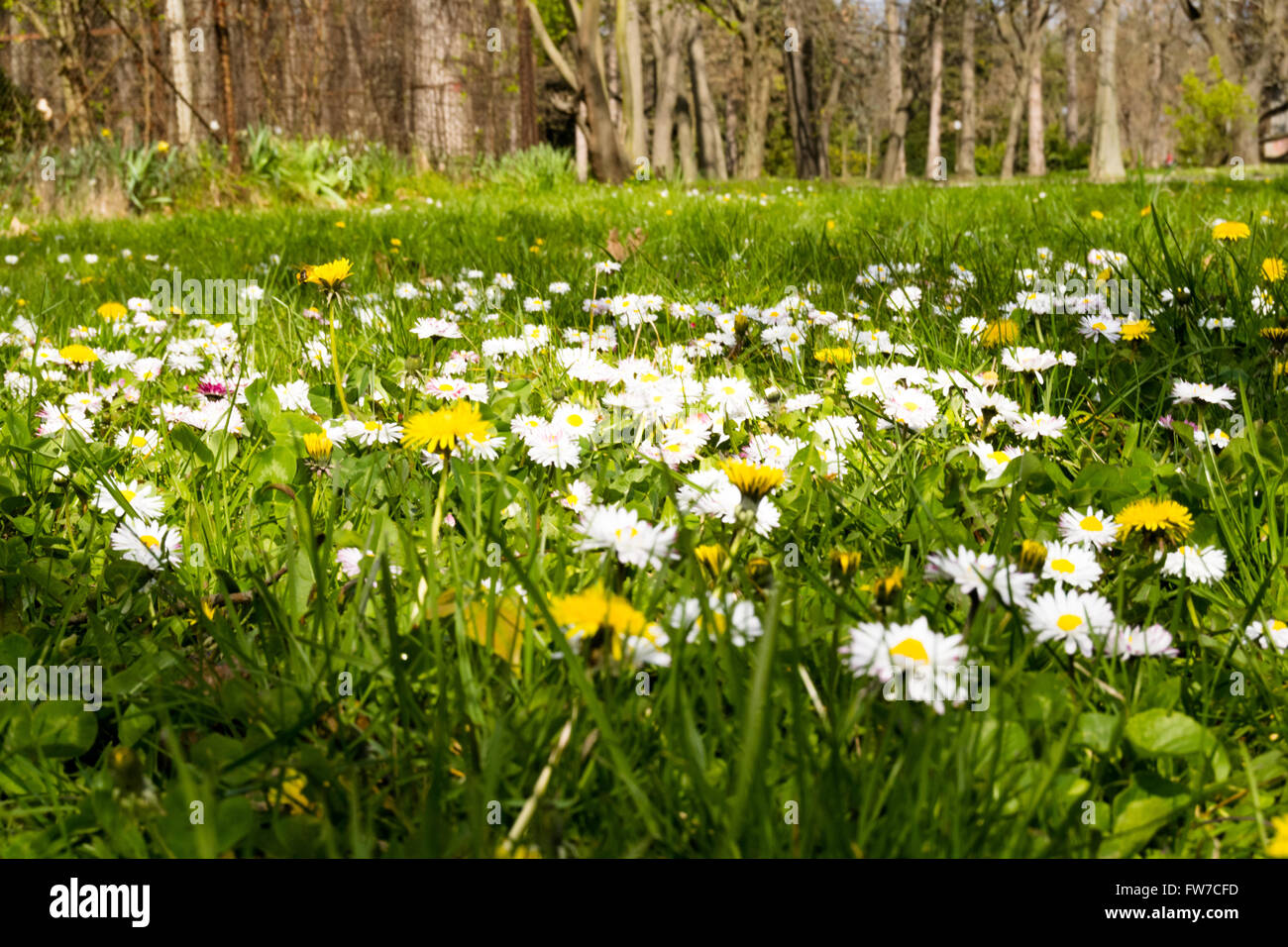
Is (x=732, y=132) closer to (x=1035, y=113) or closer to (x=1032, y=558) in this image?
(x=1035, y=113)

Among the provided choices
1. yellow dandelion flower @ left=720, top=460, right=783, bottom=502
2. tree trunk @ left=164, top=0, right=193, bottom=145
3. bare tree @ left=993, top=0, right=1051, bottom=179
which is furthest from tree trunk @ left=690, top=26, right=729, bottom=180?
yellow dandelion flower @ left=720, top=460, right=783, bottom=502

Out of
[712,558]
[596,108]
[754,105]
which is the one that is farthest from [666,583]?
[754,105]

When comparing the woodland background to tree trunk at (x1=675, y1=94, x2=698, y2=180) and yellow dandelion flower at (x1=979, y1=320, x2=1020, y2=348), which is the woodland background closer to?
tree trunk at (x1=675, y1=94, x2=698, y2=180)

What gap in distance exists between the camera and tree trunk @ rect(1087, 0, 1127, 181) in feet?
55.8

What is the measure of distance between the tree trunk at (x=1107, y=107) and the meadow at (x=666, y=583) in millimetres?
16699

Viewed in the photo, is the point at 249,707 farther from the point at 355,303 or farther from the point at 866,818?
the point at 355,303

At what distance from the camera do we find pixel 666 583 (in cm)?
126

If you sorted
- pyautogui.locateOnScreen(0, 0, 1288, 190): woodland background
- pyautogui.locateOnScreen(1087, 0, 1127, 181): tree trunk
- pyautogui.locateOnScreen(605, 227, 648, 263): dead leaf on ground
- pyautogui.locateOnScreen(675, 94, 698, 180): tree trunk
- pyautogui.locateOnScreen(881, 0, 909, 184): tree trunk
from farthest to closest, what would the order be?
pyautogui.locateOnScreen(881, 0, 909, 184): tree trunk → pyautogui.locateOnScreen(675, 94, 698, 180): tree trunk → pyautogui.locateOnScreen(1087, 0, 1127, 181): tree trunk → pyautogui.locateOnScreen(0, 0, 1288, 190): woodland background → pyautogui.locateOnScreen(605, 227, 648, 263): dead leaf on ground

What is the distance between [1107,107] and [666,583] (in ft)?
63.7

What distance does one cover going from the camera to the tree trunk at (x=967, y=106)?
29.9m

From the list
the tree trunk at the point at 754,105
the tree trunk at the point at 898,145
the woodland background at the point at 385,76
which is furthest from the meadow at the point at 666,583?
the tree trunk at the point at 898,145

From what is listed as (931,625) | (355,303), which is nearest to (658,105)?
(355,303)

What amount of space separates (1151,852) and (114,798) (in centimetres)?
102

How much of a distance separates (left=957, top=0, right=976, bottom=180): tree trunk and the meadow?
29104mm
